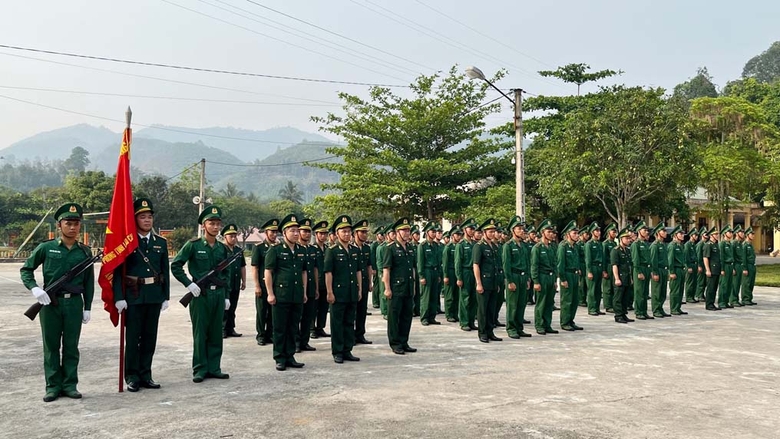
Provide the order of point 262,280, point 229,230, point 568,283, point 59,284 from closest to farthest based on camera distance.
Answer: point 59,284 < point 229,230 < point 262,280 < point 568,283

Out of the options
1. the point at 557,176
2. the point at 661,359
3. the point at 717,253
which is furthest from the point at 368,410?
the point at 557,176

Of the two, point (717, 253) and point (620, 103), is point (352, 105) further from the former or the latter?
point (717, 253)

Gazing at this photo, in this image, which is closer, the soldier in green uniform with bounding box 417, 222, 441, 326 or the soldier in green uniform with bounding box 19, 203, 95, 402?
the soldier in green uniform with bounding box 19, 203, 95, 402

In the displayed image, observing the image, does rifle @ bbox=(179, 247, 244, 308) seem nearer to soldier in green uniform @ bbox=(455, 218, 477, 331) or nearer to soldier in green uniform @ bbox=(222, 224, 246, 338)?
soldier in green uniform @ bbox=(222, 224, 246, 338)

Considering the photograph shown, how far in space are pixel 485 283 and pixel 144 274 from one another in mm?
4784

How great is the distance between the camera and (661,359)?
307 inches

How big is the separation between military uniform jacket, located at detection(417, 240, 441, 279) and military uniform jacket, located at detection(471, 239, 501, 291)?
2.07 m

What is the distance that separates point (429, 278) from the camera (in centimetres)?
1125

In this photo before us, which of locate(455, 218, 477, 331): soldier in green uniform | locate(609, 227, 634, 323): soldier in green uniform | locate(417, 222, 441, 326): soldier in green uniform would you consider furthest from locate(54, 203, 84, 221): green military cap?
locate(609, 227, 634, 323): soldier in green uniform

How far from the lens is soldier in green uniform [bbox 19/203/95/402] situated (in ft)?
19.2

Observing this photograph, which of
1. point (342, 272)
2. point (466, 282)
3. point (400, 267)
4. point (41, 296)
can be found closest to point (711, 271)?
point (466, 282)

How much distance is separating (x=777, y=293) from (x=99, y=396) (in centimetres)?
1863

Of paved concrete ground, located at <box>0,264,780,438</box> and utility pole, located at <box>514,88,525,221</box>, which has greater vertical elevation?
utility pole, located at <box>514,88,525,221</box>

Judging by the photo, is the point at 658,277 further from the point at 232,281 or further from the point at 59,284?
the point at 59,284
